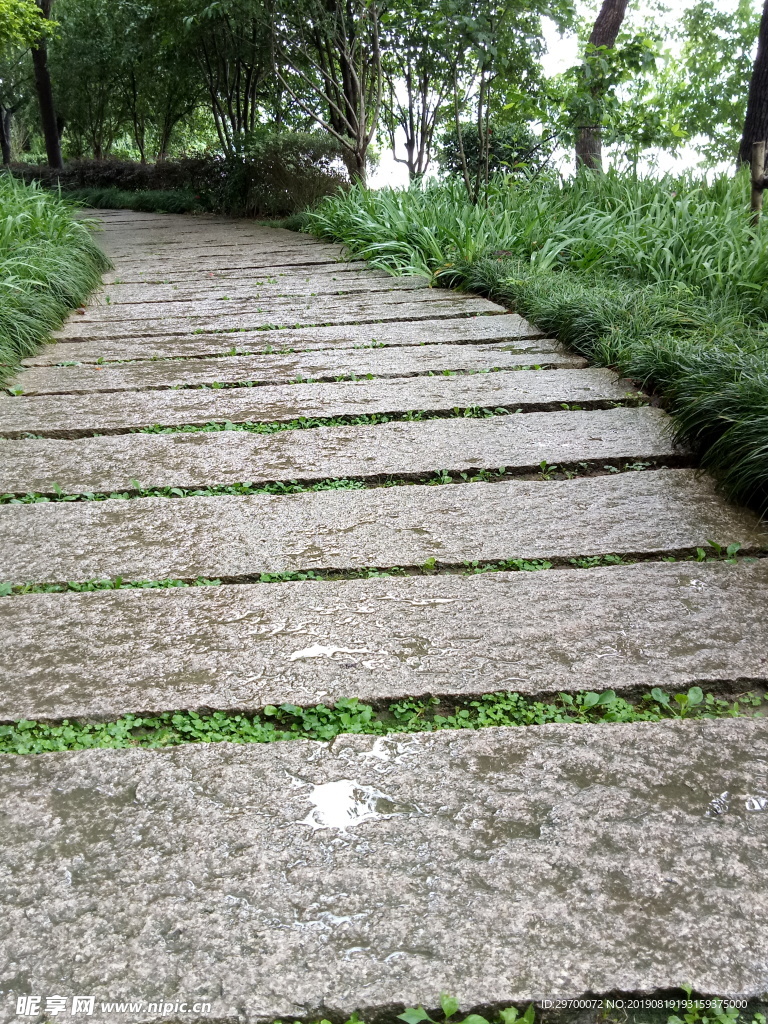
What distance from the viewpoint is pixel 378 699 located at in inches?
50.6

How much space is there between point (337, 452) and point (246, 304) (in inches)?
98.6

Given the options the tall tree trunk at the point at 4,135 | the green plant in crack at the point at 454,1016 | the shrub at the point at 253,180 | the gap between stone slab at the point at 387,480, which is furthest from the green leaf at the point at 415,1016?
the tall tree trunk at the point at 4,135

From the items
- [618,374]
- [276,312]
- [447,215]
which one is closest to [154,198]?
[447,215]

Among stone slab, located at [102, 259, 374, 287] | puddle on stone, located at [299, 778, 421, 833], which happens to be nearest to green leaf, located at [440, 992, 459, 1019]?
puddle on stone, located at [299, 778, 421, 833]

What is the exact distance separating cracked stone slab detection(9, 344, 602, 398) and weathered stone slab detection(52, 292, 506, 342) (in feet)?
1.74

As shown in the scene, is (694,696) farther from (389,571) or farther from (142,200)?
Result: (142,200)

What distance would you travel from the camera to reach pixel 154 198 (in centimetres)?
1267

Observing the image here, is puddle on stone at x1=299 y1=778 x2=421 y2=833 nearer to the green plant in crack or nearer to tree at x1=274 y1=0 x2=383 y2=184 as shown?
the green plant in crack

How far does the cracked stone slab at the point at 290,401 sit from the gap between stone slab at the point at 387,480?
51cm

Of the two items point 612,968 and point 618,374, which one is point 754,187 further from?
point 612,968

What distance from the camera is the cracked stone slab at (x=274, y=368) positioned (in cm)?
311

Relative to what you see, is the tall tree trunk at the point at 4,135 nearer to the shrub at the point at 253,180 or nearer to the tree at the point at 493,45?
the shrub at the point at 253,180

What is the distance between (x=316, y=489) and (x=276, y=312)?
2391 mm

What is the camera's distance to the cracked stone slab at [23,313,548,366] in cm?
356
